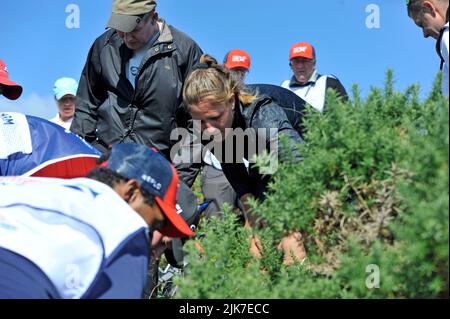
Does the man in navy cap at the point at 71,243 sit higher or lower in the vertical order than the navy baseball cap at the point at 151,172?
lower

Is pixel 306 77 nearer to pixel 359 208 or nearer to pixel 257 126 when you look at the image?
pixel 257 126

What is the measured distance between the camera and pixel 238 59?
774cm

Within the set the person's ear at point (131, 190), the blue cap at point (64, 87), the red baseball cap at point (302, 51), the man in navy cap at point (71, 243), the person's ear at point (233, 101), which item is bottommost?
the man in navy cap at point (71, 243)

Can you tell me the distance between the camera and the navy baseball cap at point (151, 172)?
9.80 ft

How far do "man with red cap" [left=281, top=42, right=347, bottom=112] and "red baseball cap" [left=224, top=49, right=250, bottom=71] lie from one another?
631 mm

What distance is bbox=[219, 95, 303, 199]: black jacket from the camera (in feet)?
13.8

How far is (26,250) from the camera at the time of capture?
262cm

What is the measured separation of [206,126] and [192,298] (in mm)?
1727

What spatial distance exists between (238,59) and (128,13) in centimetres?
269

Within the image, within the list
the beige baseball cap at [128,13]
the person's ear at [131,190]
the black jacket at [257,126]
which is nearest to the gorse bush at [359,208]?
the person's ear at [131,190]

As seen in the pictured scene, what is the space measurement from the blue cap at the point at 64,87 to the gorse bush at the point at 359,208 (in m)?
4.05

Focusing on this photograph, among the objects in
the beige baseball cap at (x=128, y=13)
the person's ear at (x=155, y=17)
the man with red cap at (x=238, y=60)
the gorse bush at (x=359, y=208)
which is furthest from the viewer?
the man with red cap at (x=238, y=60)

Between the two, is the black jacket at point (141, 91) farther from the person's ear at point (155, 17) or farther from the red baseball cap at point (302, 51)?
the red baseball cap at point (302, 51)

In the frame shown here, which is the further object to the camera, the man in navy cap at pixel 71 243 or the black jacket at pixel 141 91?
the black jacket at pixel 141 91
